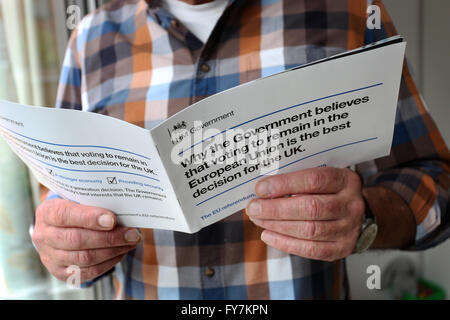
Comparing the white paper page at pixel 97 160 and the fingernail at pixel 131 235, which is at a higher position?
the white paper page at pixel 97 160

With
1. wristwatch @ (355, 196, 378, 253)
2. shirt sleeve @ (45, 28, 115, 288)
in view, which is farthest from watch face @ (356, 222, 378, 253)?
shirt sleeve @ (45, 28, 115, 288)

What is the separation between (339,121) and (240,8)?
36 cm

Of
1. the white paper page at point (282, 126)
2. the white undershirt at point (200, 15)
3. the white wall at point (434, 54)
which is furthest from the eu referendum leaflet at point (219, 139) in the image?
the white wall at point (434, 54)

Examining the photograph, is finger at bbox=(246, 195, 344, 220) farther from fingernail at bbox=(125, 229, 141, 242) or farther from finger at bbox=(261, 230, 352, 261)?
fingernail at bbox=(125, 229, 141, 242)

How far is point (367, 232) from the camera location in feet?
1.86

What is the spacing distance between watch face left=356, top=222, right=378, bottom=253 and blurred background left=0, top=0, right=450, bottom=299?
19 cm

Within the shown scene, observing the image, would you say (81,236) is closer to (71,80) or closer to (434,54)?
(71,80)

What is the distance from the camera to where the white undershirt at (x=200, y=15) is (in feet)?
2.34

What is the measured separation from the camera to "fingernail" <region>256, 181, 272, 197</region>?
0.48 metres

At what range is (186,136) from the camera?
0.41 m

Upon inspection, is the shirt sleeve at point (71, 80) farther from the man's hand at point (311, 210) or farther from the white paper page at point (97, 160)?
the man's hand at point (311, 210)

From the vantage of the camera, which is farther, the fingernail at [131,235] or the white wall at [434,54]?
the white wall at [434,54]

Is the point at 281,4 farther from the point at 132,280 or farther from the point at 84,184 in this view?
the point at 132,280

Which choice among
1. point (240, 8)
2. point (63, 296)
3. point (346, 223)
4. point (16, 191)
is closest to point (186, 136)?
point (346, 223)
